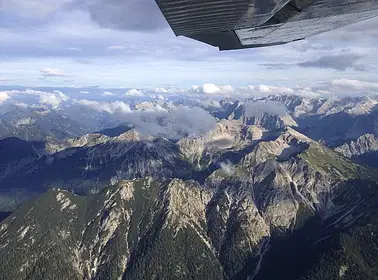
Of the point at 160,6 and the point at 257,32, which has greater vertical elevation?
the point at 160,6

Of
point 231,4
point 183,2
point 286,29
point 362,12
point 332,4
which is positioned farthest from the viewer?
point 286,29

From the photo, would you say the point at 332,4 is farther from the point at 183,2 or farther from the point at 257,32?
the point at 183,2

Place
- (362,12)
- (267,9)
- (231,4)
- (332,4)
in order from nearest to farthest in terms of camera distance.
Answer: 1. (231,4)
2. (267,9)
3. (332,4)
4. (362,12)

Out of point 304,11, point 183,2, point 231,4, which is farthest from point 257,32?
point 183,2

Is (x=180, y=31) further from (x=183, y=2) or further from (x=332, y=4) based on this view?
(x=332, y=4)

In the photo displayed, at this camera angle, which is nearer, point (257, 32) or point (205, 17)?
point (205, 17)

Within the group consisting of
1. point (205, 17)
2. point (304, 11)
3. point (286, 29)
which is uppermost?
point (205, 17)
